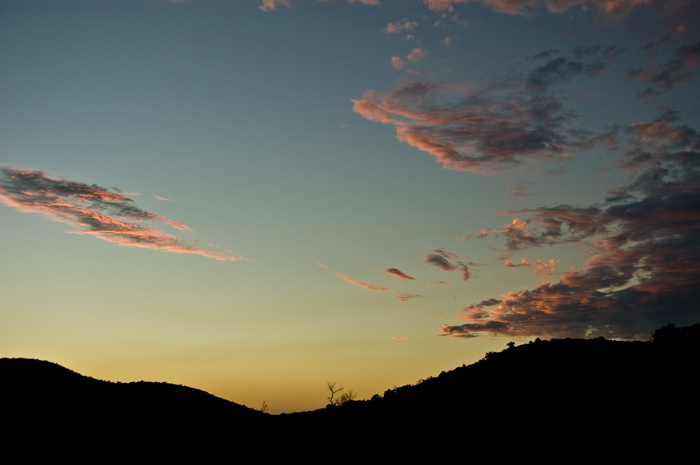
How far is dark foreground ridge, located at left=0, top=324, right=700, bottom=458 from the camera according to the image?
3750 cm

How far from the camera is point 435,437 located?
44.0 metres

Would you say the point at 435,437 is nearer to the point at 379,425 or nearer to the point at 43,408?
the point at 379,425

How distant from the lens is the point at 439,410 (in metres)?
49.4

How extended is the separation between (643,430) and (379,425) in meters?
25.0

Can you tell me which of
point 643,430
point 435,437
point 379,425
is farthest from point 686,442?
point 379,425

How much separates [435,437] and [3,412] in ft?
138

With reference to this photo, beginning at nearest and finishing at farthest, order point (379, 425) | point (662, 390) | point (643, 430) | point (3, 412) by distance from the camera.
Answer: point (643, 430), point (662, 390), point (3, 412), point (379, 425)

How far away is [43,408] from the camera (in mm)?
49344

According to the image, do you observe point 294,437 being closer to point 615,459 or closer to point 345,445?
point 345,445

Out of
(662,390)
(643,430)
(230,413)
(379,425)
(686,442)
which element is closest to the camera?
(686,442)

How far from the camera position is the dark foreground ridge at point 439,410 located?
123ft

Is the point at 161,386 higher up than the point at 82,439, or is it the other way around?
the point at 161,386

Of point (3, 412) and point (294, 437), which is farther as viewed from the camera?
point (294, 437)

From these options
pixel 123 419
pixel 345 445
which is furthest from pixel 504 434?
pixel 123 419
